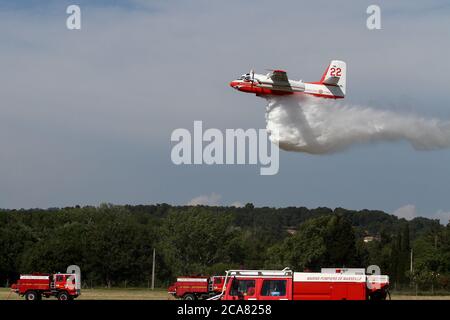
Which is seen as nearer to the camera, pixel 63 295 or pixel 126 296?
pixel 63 295

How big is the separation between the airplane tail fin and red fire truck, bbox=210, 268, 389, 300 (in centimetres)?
3158

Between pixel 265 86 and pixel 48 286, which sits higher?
pixel 265 86

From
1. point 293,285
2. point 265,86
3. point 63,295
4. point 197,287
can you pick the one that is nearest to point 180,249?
point 197,287

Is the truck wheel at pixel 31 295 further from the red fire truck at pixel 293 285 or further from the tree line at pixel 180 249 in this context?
the tree line at pixel 180 249

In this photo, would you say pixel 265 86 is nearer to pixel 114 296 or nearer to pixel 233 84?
pixel 233 84

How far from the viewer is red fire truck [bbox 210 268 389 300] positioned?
31.9 m

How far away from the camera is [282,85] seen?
6412 centimetres

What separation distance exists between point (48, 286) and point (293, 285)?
3442 centimetres

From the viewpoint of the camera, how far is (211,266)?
438ft

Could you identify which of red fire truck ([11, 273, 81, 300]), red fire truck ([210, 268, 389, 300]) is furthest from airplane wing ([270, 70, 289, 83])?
red fire truck ([210, 268, 389, 300])

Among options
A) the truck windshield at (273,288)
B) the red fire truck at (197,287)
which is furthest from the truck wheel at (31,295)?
the truck windshield at (273,288)
